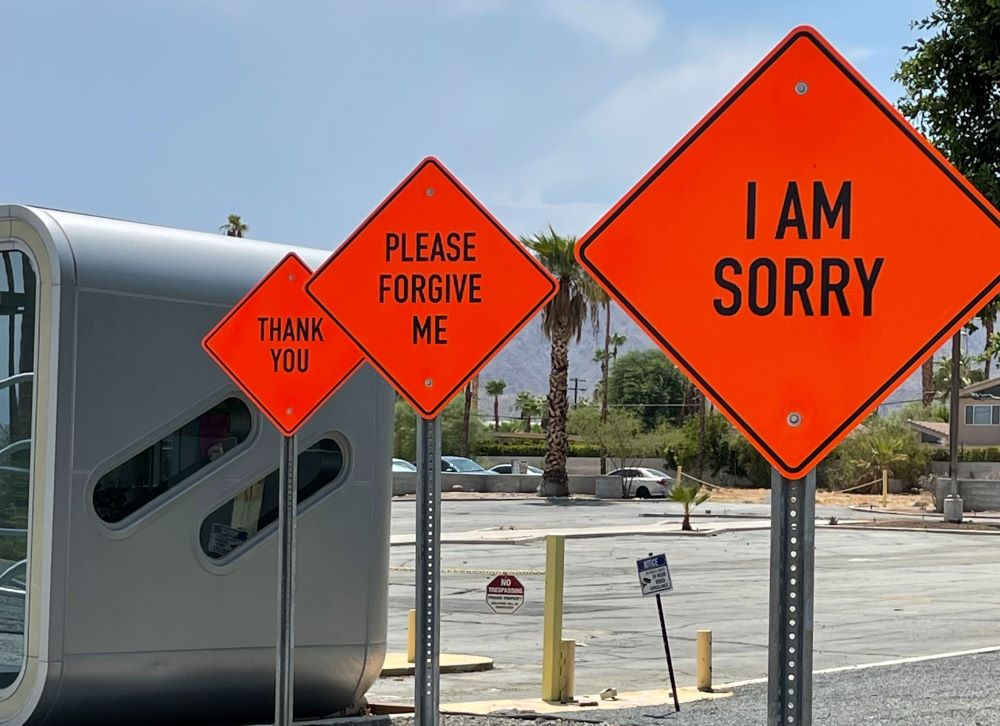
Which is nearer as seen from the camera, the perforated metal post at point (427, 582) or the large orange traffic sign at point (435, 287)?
the perforated metal post at point (427, 582)

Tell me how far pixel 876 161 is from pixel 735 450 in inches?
2663

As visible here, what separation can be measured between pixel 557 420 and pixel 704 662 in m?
38.0

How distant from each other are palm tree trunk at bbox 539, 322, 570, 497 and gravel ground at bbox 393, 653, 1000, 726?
3695 cm

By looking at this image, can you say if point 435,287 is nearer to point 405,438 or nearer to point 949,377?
point 405,438

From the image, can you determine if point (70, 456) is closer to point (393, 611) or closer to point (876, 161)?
point (876, 161)

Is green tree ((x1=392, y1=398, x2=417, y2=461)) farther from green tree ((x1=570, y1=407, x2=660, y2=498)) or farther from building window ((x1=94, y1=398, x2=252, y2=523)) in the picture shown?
building window ((x1=94, y1=398, x2=252, y2=523))

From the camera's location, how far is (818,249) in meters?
3.46

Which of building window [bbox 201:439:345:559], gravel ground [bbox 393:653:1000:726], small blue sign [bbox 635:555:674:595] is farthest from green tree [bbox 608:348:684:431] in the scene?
building window [bbox 201:439:345:559]

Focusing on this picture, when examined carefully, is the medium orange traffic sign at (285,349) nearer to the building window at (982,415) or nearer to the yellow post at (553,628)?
the yellow post at (553,628)

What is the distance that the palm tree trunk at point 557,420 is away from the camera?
161ft

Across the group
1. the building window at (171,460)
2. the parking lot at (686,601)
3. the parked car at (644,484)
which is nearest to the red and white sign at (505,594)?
the parking lot at (686,601)

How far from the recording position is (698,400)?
94438mm

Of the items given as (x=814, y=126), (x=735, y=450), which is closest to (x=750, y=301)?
(x=814, y=126)

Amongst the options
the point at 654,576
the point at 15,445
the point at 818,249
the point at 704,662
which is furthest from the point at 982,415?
the point at 818,249
